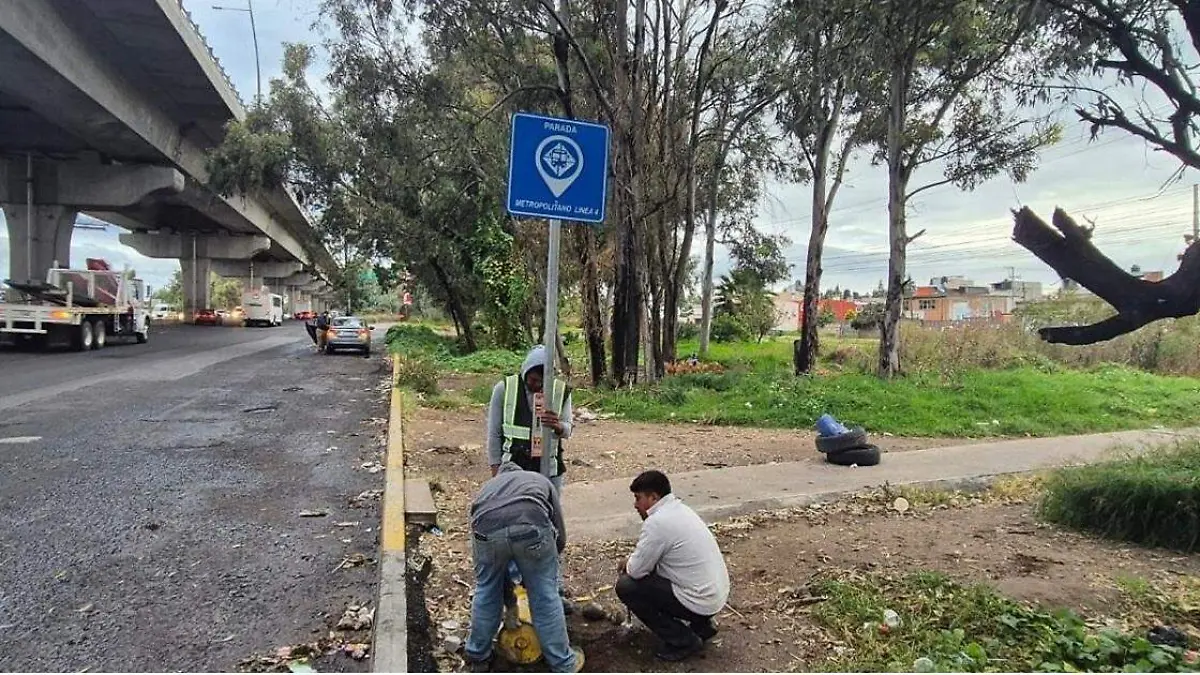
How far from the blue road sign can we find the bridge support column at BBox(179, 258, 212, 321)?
61809mm

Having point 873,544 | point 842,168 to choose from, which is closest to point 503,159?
point 842,168

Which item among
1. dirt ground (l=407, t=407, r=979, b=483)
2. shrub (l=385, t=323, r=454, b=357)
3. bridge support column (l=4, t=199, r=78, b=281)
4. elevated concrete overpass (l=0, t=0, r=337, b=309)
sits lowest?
dirt ground (l=407, t=407, r=979, b=483)

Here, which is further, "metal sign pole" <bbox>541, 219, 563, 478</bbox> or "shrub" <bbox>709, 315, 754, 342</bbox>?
"shrub" <bbox>709, 315, 754, 342</bbox>

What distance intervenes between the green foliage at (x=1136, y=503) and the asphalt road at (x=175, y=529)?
514 centimetres

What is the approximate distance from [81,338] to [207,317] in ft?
117

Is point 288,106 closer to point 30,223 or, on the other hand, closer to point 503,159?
point 30,223

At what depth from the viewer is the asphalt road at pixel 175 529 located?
4227 mm

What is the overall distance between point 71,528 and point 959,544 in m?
6.36

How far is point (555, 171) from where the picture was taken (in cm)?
409

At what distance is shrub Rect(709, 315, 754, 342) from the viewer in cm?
3791

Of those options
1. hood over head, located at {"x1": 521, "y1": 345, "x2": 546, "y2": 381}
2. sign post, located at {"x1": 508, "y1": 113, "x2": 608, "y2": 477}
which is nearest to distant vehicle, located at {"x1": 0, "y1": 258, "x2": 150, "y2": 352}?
hood over head, located at {"x1": 521, "y1": 345, "x2": 546, "y2": 381}

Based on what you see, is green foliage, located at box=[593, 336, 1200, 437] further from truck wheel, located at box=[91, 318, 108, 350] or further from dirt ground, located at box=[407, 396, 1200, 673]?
truck wheel, located at box=[91, 318, 108, 350]

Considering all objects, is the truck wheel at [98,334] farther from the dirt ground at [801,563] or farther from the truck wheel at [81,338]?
the dirt ground at [801,563]

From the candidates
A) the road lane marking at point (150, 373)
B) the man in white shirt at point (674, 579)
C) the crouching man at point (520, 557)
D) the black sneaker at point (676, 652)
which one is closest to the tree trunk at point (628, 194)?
the road lane marking at point (150, 373)
